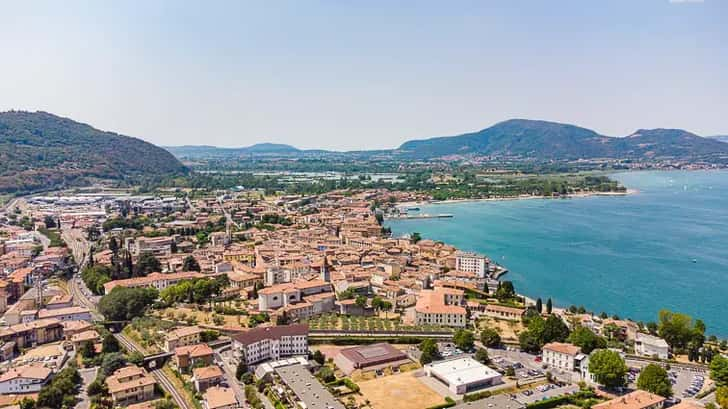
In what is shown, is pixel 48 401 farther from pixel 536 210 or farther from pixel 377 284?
pixel 536 210

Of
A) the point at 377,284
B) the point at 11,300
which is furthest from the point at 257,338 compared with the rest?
the point at 11,300

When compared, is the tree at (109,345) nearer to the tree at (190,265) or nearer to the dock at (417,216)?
the tree at (190,265)

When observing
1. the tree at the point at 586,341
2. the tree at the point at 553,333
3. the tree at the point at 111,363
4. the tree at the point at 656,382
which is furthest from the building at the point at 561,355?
the tree at the point at 111,363

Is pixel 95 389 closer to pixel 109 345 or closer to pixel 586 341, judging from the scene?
pixel 109 345

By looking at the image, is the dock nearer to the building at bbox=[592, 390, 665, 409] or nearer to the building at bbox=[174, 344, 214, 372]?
the building at bbox=[174, 344, 214, 372]

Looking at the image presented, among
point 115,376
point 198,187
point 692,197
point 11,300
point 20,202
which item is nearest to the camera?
point 115,376
